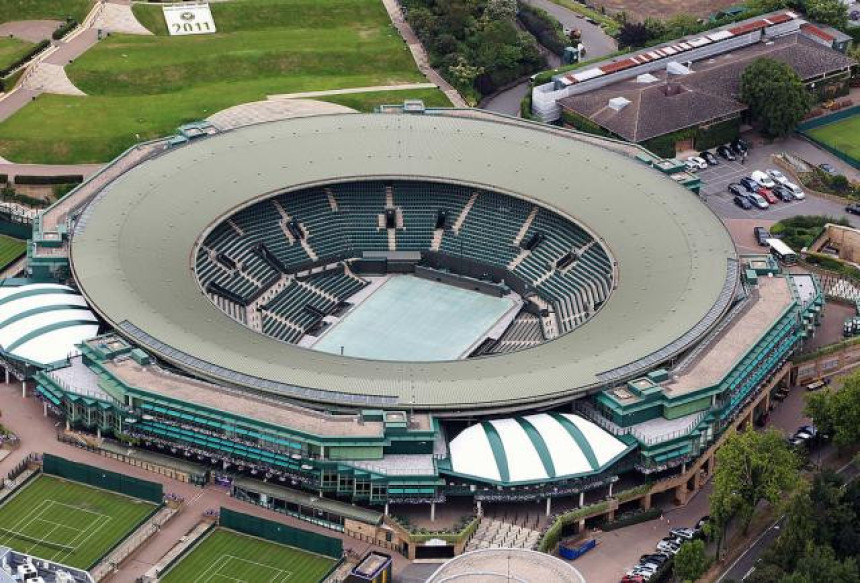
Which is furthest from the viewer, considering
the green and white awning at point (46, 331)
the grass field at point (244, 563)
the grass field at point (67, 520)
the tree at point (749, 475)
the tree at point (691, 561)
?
the green and white awning at point (46, 331)

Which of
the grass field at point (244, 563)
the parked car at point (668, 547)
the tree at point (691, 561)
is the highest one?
the grass field at point (244, 563)

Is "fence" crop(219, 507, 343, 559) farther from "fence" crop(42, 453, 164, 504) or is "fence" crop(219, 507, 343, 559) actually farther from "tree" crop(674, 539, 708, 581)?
"tree" crop(674, 539, 708, 581)

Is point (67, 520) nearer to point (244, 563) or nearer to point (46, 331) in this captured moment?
point (244, 563)

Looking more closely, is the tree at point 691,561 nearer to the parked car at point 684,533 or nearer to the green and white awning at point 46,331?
the parked car at point 684,533

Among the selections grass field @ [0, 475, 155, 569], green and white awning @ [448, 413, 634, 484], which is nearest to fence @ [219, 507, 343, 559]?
grass field @ [0, 475, 155, 569]

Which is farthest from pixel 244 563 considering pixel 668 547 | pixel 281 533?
pixel 668 547

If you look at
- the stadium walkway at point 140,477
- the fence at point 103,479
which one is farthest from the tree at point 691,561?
the fence at point 103,479

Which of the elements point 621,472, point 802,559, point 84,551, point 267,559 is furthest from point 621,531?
point 84,551
